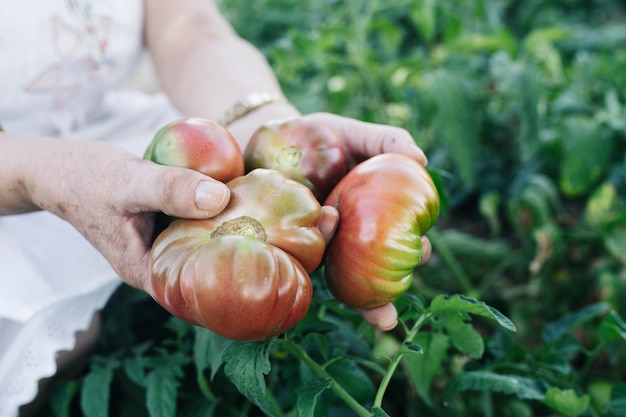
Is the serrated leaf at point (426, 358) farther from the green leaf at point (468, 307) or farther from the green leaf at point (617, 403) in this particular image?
the green leaf at point (617, 403)

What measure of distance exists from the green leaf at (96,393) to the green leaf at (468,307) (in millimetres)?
540

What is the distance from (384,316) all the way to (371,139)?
0.97ft

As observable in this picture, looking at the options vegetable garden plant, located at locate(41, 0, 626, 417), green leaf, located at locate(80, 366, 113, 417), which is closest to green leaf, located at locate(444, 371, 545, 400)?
vegetable garden plant, located at locate(41, 0, 626, 417)

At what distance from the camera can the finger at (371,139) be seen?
0.94 m

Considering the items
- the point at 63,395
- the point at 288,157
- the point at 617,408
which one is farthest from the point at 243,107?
the point at 617,408

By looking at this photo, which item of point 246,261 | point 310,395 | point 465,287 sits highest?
point 246,261

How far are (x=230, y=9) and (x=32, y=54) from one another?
6.27 feet

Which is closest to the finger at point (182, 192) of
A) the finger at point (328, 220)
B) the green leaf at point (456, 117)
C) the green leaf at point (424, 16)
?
the finger at point (328, 220)

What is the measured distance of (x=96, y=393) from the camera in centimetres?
99

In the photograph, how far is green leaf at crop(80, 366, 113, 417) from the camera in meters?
0.97

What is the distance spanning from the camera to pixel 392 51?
2367 millimetres

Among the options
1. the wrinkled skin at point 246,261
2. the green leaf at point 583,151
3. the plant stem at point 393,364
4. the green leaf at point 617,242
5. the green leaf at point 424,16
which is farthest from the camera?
the green leaf at point 424,16

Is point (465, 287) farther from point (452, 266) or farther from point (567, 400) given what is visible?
point (567, 400)

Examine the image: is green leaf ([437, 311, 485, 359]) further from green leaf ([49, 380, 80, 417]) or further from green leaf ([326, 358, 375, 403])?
green leaf ([49, 380, 80, 417])
